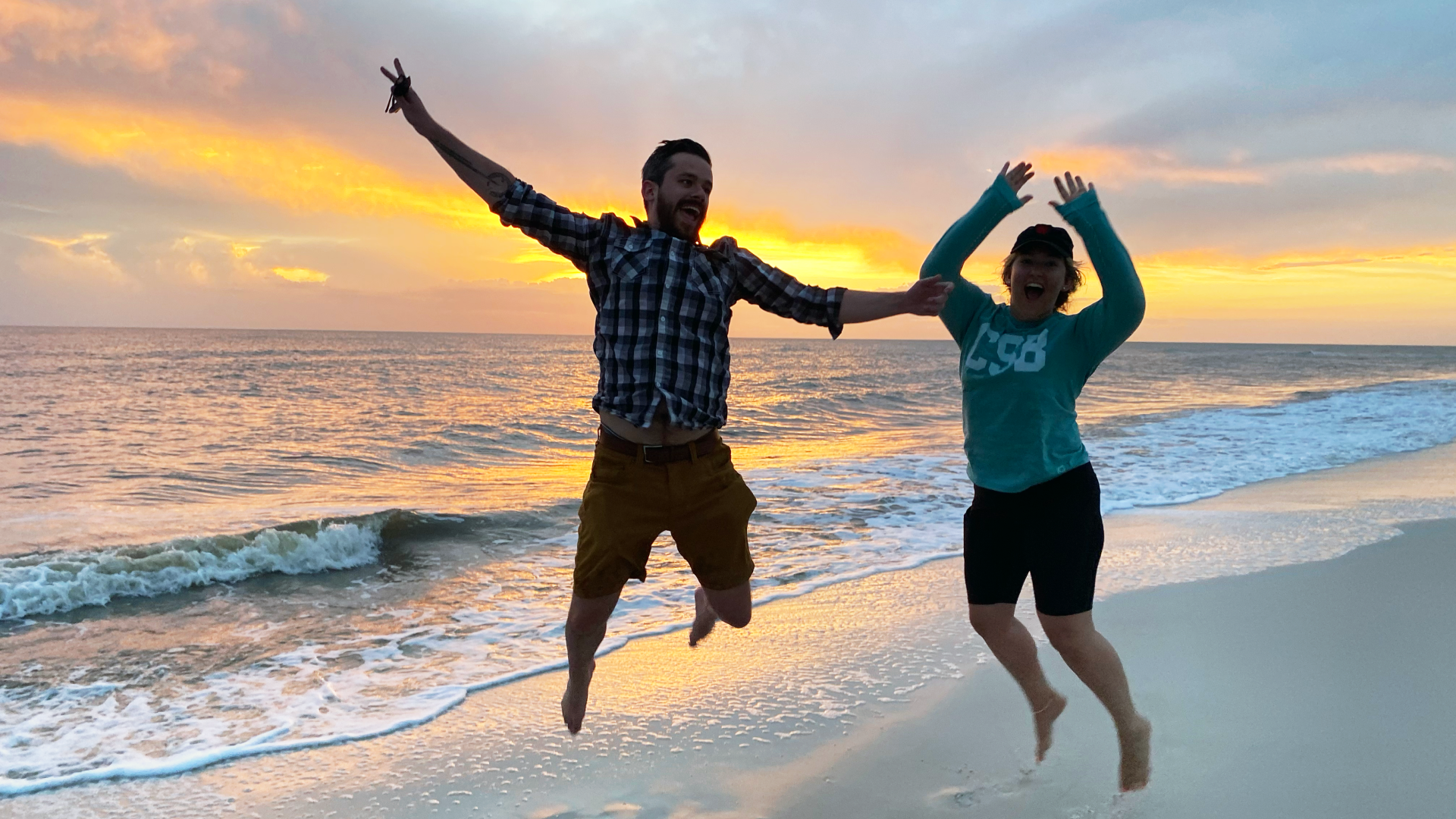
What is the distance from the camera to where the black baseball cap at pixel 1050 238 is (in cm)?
333

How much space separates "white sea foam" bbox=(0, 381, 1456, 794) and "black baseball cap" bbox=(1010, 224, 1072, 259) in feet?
11.7

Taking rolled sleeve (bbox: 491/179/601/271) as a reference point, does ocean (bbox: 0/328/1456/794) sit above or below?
below

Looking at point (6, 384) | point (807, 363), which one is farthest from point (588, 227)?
point (807, 363)

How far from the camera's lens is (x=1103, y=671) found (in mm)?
3279

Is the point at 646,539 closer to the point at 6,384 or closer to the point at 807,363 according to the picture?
the point at 6,384

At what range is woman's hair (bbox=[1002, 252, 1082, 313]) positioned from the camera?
348 cm

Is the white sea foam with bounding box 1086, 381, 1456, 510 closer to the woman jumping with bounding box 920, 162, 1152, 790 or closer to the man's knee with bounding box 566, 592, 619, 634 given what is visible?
the woman jumping with bounding box 920, 162, 1152, 790

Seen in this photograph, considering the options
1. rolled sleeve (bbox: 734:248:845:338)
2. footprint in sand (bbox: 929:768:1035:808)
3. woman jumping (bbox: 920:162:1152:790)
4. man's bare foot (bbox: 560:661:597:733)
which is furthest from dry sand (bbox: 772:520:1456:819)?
rolled sleeve (bbox: 734:248:845:338)

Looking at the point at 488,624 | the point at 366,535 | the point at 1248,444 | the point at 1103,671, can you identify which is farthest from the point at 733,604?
the point at 1248,444

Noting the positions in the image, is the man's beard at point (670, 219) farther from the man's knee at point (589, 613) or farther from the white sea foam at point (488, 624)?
the white sea foam at point (488, 624)

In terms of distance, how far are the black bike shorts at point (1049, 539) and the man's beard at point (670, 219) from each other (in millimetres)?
1457

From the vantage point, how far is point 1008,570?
11.3ft

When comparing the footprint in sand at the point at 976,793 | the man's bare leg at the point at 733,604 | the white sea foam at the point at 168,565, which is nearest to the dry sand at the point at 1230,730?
the footprint in sand at the point at 976,793

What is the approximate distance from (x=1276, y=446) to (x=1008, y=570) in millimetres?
13879
